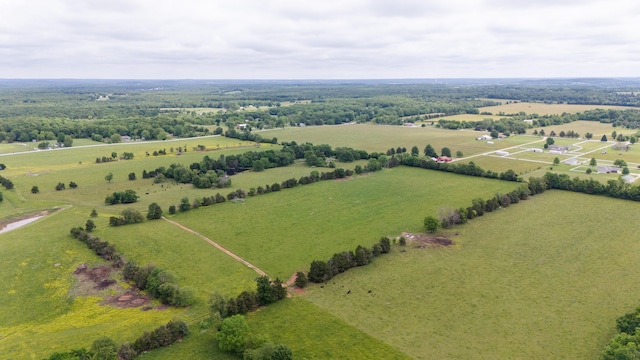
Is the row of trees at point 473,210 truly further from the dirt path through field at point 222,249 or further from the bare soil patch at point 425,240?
the dirt path through field at point 222,249

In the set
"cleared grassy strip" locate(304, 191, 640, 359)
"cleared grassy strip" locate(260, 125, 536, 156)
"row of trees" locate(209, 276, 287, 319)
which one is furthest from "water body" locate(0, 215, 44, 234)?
"cleared grassy strip" locate(260, 125, 536, 156)

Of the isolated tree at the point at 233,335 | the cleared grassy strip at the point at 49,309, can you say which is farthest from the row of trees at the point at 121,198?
the isolated tree at the point at 233,335

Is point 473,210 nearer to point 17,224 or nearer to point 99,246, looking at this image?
point 99,246

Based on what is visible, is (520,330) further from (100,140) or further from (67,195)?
(100,140)

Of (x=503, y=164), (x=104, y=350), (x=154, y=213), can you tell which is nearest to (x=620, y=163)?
(x=503, y=164)

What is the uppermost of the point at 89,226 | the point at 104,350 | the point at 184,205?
the point at 184,205

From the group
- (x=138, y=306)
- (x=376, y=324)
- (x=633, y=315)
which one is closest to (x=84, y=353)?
(x=138, y=306)
